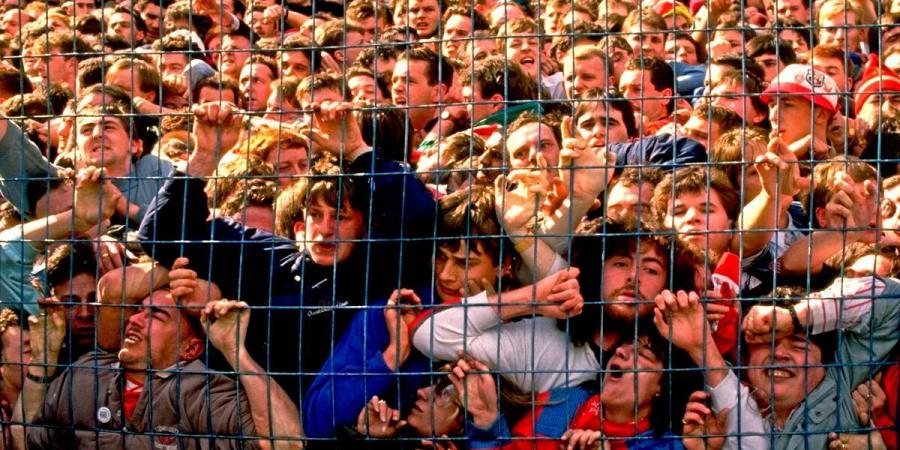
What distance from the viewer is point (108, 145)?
20.9ft

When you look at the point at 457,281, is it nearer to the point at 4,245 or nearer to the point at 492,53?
the point at 4,245

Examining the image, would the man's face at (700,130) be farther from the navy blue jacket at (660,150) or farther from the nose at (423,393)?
the nose at (423,393)

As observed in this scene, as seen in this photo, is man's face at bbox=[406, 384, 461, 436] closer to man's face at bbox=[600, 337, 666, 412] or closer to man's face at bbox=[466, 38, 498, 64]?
man's face at bbox=[600, 337, 666, 412]

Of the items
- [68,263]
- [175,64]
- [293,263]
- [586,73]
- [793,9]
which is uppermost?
[793,9]

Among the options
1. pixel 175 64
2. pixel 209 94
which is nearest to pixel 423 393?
pixel 209 94

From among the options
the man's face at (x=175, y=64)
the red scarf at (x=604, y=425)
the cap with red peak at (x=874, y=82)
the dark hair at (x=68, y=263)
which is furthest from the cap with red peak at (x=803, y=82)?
the man's face at (x=175, y=64)

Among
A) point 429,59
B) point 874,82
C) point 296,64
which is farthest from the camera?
point 296,64

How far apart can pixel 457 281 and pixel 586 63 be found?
2.45 meters

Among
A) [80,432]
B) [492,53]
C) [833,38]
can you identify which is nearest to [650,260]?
[80,432]

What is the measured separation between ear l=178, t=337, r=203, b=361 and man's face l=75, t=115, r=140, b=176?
2.73 feet

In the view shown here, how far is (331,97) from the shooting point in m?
7.21

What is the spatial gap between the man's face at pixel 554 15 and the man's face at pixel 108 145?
3.52m

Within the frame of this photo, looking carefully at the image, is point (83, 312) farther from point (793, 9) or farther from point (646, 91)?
point (793, 9)

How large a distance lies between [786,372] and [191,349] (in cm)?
219
